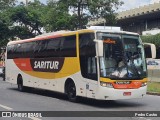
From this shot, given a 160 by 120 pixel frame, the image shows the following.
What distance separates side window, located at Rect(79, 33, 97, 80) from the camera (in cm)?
1603

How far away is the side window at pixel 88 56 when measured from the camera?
1603cm

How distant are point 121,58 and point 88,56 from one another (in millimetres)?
1341

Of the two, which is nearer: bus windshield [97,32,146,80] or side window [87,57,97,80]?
bus windshield [97,32,146,80]

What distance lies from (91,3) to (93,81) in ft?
79.1

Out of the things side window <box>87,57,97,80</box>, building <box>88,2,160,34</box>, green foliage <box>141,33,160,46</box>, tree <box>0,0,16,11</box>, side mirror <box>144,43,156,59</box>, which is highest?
tree <box>0,0,16,11</box>

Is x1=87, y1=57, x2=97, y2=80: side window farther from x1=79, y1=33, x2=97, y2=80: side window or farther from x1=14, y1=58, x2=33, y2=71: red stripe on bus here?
x1=14, y1=58, x2=33, y2=71: red stripe on bus

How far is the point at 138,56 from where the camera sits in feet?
53.9

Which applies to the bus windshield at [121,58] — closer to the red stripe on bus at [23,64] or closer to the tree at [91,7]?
the red stripe on bus at [23,64]

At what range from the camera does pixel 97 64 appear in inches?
617

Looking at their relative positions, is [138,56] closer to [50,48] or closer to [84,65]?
[84,65]

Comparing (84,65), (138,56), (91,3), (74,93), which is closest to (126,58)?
(138,56)

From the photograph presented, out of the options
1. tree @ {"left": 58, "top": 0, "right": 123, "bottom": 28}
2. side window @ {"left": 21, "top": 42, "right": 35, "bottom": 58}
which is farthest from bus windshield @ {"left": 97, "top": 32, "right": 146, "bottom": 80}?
tree @ {"left": 58, "top": 0, "right": 123, "bottom": 28}

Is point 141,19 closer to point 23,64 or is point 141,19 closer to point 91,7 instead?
point 91,7

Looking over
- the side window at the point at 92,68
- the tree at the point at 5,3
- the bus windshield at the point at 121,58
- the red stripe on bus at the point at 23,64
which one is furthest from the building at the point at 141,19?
the side window at the point at 92,68
